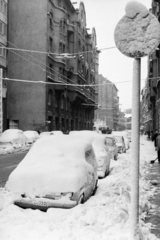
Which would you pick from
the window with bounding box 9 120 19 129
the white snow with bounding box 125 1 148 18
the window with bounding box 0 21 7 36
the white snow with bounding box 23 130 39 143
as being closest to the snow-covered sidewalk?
the white snow with bounding box 125 1 148 18

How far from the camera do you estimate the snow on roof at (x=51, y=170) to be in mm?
6988

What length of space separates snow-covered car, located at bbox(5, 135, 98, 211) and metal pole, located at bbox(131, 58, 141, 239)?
2.37m

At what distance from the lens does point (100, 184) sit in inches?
414

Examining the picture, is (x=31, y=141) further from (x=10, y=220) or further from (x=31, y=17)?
(x=10, y=220)

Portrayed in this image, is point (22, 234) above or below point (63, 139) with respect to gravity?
below

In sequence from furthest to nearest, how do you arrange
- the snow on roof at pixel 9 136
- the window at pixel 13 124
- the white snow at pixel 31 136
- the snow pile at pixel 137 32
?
the window at pixel 13 124 < the white snow at pixel 31 136 < the snow on roof at pixel 9 136 < the snow pile at pixel 137 32

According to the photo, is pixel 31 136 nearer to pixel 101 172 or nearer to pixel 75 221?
pixel 101 172

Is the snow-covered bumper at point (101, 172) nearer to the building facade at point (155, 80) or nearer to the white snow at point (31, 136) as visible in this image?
the building facade at point (155, 80)

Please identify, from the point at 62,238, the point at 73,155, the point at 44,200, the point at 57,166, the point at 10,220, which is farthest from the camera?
the point at 73,155

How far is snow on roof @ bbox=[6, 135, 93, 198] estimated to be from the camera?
699 centimetres

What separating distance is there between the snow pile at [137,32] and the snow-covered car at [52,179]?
138 inches

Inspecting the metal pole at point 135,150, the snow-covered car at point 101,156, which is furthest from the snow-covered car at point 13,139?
the metal pole at point 135,150

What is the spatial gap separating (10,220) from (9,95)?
129 feet

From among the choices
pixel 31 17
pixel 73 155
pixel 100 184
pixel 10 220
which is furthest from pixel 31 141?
pixel 10 220
